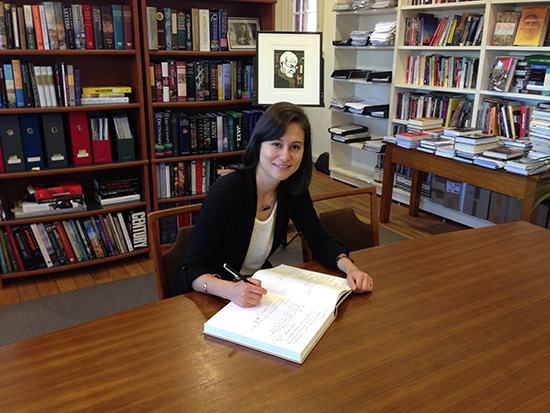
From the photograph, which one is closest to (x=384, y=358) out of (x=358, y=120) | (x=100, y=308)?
(x=100, y=308)

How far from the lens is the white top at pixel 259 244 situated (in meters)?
→ 1.62

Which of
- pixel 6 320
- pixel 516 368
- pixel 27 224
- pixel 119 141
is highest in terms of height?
pixel 119 141

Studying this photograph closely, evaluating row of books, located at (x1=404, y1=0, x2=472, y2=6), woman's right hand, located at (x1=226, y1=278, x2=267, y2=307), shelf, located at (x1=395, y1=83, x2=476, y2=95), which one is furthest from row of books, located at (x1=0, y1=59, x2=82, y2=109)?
row of books, located at (x1=404, y1=0, x2=472, y2=6)

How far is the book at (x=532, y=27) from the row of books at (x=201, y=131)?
1.87 meters

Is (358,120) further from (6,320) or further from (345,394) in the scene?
(345,394)

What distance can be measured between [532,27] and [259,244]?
275 cm

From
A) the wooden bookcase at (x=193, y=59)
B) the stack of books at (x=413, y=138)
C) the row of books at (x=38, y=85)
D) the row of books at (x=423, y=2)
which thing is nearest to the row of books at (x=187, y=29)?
the wooden bookcase at (x=193, y=59)

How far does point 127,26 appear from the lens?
9.20 feet

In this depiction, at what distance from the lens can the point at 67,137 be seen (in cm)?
294

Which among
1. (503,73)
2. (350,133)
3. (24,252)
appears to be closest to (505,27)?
(503,73)

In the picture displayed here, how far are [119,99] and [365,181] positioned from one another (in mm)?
2665

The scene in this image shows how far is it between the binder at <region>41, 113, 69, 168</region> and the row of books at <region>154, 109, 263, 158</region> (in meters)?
0.55

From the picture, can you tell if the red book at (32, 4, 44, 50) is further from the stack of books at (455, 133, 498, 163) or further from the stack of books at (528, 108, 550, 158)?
the stack of books at (528, 108, 550, 158)

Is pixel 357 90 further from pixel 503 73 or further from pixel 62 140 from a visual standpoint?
pixel 62 140
